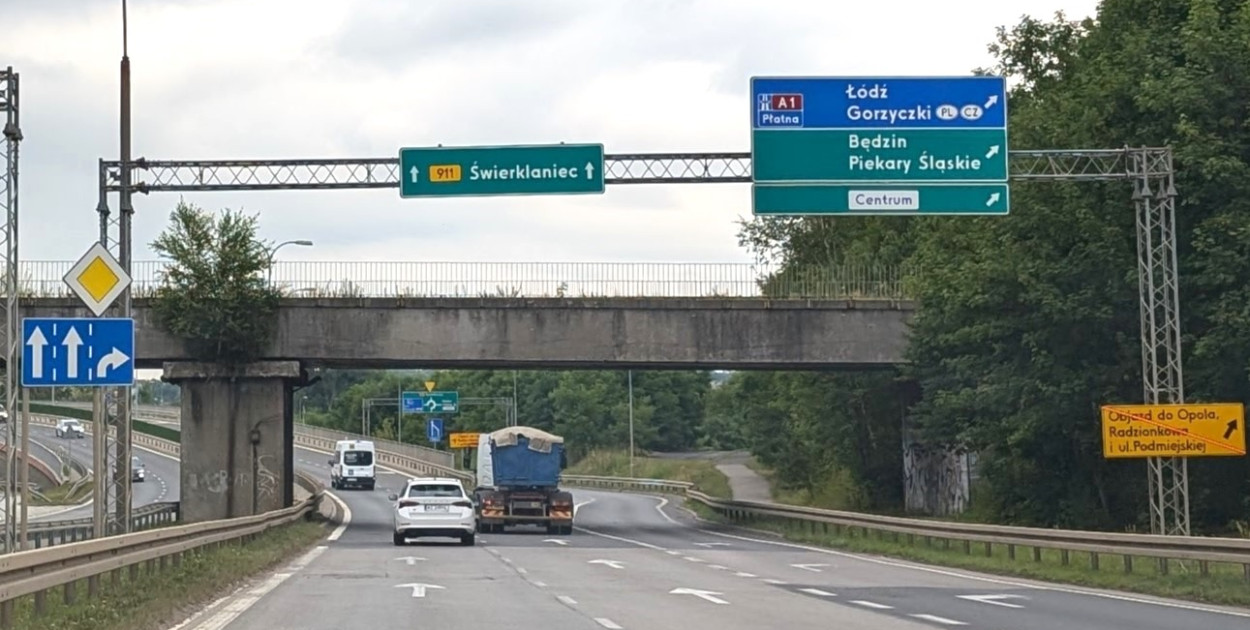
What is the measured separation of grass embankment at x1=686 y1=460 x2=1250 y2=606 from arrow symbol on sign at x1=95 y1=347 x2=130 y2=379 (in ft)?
43.9

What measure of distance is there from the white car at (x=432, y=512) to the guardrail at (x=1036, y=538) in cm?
925

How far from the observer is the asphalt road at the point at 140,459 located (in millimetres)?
80438

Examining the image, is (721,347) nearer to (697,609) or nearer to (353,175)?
(353,175)

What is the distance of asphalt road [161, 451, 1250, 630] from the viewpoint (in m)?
17.1

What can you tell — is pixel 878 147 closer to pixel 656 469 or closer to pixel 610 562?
pixel 610 562

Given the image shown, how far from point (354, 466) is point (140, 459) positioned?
1275 inches

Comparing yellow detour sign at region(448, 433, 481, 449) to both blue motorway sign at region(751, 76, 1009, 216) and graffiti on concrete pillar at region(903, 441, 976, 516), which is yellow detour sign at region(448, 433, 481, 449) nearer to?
graffiti on concrete pillar at region(903, 441, 976, 516)

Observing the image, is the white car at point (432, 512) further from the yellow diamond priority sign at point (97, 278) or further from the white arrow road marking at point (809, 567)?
the yellow diamond priority sign at point (97, 278)

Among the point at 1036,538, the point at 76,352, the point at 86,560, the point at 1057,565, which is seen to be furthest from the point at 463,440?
the point at 86,560

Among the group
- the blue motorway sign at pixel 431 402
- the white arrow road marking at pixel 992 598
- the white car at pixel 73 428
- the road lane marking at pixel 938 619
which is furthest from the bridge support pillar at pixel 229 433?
the white car at pixel 73 428

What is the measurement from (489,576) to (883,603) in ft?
26.6

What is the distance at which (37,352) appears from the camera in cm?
1820

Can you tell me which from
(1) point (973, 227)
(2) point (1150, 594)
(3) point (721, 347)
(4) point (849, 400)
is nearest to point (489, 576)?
(2) point (1150, 594)

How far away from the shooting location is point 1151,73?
112ft
